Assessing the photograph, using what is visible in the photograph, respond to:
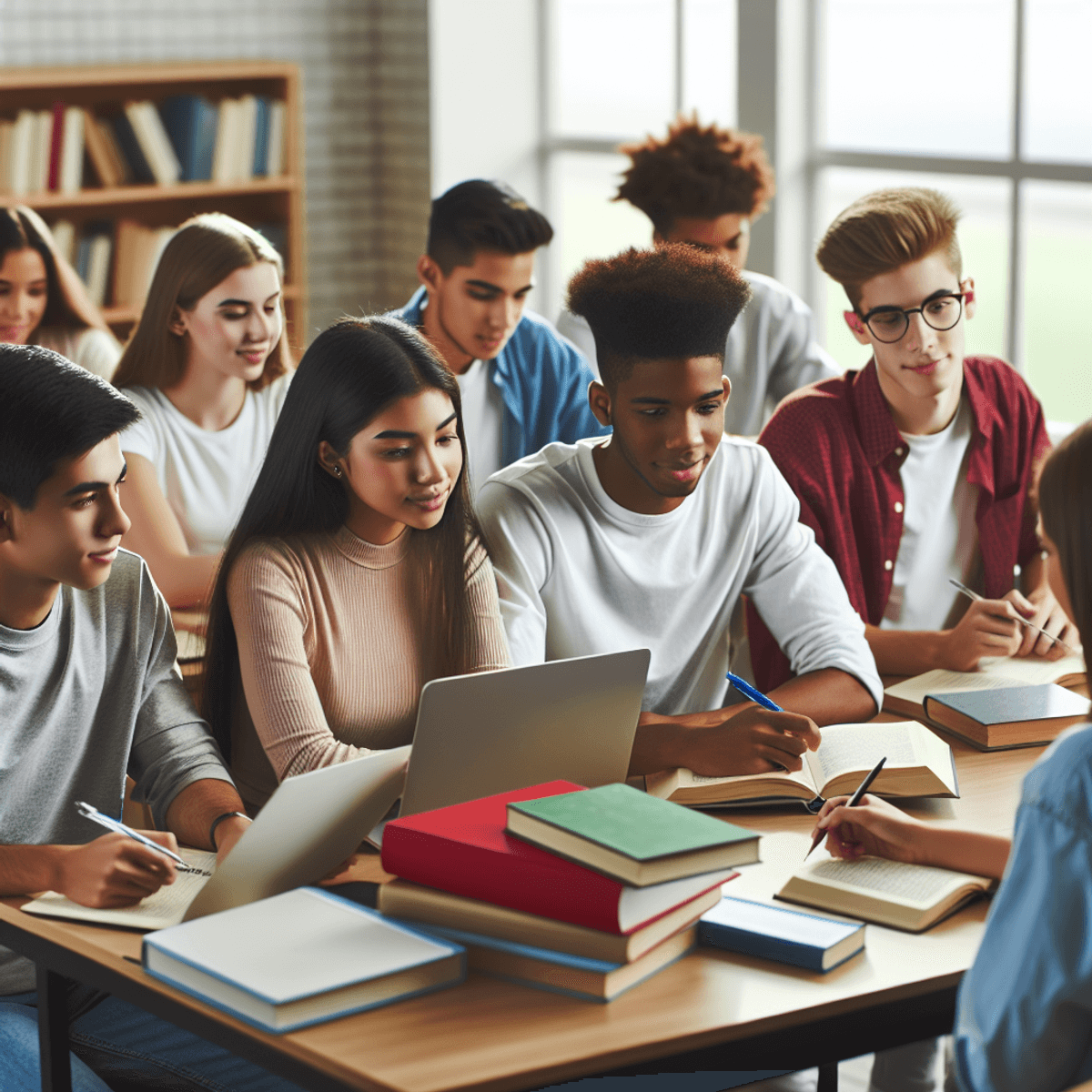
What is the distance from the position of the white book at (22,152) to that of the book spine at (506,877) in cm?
389

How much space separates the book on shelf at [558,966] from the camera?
1350 mm

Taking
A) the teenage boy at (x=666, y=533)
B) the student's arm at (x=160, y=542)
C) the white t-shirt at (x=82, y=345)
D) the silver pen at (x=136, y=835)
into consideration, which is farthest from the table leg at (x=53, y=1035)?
the white t-shirt at (x=82, y=345)

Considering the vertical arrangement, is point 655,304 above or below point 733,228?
below

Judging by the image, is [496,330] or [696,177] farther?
[696,177]

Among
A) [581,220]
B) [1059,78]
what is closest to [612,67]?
[581,220]

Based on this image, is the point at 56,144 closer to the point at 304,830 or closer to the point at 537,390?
the point at 537,390

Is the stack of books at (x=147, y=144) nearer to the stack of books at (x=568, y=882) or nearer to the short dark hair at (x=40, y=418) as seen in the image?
the short dark hair at (x=40, y=418)

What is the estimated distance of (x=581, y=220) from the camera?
221 inches

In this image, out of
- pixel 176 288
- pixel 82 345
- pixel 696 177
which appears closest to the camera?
pixel 176 288

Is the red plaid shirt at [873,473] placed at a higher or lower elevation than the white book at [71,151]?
lower

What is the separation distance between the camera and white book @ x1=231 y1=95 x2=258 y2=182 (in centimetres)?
516

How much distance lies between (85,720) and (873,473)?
135cm

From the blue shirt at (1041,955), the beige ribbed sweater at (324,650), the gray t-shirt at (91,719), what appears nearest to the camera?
the blue shirt at (1041,955)

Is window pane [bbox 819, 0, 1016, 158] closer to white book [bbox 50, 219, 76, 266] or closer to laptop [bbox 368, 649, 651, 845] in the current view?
white book [bbox 50, 219, 76, 266]
